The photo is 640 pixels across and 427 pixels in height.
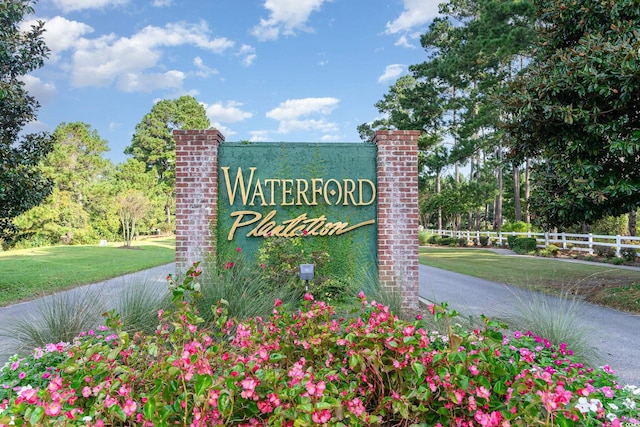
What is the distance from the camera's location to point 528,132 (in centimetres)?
834

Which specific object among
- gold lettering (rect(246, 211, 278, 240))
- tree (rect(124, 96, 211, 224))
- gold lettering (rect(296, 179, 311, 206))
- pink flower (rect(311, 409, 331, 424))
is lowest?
pink flower (rect(311, 409, 331, 424))

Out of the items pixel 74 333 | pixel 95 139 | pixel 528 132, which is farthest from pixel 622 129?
pixel 95 139

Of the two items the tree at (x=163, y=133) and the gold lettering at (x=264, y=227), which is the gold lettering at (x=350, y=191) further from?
the tree at (x=163, y=133)

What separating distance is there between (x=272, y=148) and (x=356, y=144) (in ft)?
4.48

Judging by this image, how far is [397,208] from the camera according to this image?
6.33m

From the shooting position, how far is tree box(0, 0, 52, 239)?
805 centimetres

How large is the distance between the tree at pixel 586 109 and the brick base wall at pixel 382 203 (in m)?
3.09

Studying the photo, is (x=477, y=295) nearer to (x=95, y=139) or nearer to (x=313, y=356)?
(x=313, y=356)

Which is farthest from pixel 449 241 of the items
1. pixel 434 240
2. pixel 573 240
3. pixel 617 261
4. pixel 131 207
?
pixel 131 207

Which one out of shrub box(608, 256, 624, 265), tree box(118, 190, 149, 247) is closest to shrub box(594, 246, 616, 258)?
shrub box(608, 256, 624, 265)

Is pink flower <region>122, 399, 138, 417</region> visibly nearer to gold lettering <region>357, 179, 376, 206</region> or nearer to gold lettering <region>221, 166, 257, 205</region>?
gold lettering <region>221, 166, 257, 205</region>

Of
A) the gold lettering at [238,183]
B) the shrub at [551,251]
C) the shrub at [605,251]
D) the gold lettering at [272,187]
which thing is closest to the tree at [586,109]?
the gold lettering at [272,187]

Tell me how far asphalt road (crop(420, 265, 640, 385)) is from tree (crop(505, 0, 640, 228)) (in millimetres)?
1977

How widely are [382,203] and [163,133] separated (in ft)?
148
